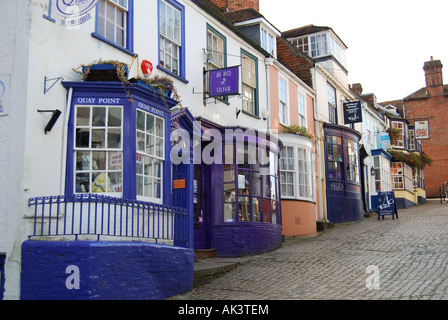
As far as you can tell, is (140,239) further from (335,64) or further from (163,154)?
(335,64)

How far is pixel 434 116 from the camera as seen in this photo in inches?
1665

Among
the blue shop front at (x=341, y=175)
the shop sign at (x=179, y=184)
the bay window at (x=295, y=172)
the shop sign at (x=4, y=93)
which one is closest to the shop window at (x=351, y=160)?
the blue shop front at (x=341, y=175)

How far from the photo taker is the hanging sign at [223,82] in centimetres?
1209

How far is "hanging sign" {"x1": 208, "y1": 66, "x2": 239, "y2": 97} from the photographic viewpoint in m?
12.1

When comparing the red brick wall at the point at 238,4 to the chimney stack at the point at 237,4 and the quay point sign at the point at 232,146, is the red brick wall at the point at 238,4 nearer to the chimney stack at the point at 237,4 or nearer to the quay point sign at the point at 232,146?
the chimney stack at the point at 237,4

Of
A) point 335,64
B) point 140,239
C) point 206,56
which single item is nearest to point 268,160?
point 206,56

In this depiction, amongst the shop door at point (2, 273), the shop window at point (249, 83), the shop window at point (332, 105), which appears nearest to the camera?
the shop door at point (2, 273)

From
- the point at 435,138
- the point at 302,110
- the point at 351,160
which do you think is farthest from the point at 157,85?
the point at 435,138

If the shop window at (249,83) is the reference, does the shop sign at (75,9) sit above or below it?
below

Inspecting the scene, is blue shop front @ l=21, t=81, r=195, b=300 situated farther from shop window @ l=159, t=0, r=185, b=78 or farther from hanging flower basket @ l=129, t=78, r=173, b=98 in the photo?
shop window @ l=159, t=0, r=185, b=78

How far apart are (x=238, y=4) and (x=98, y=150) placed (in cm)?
1391

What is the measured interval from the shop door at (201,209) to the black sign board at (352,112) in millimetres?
13136

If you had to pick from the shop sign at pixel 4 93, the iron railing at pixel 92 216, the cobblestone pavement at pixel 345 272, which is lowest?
the cobblestone pavement at pixel 345 272

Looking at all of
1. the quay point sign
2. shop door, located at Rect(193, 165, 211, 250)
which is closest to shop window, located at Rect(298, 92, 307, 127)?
the quay point sign
